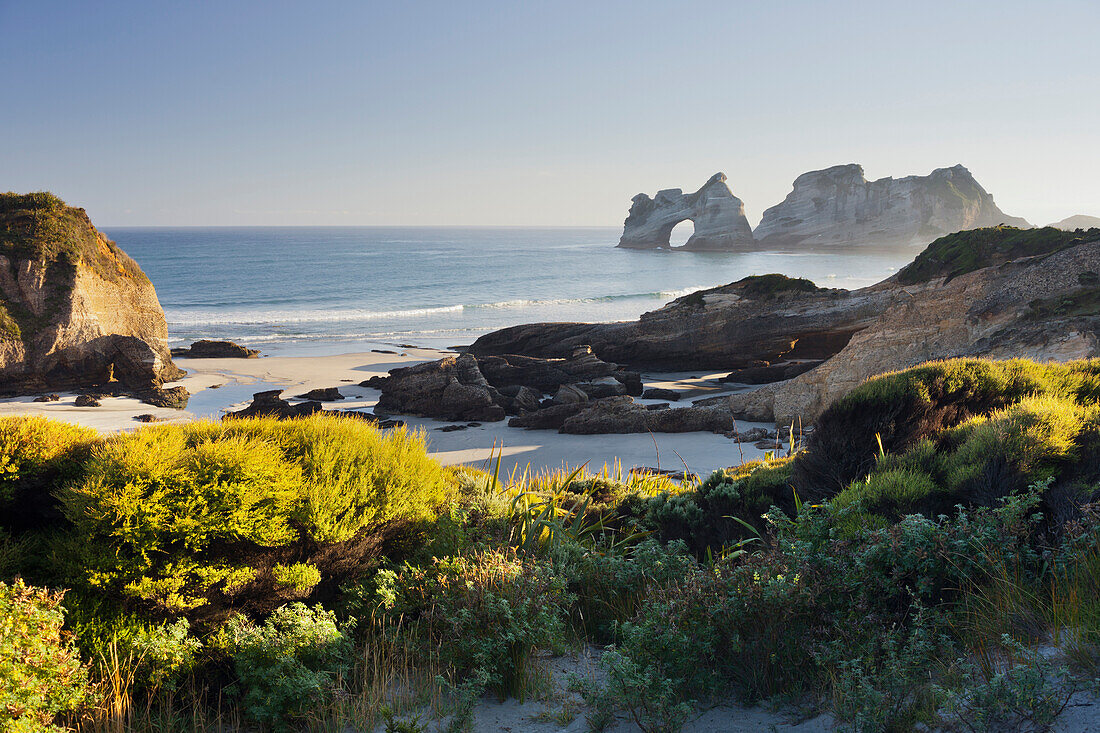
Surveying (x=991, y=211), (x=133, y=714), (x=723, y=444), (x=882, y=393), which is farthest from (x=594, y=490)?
(x=991, y=211)

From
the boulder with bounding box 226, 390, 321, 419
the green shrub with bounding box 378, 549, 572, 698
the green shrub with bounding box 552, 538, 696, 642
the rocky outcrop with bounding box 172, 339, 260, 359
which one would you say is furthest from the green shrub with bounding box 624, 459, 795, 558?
the rocky outcrop with bounding box 172, 339, 260, 359

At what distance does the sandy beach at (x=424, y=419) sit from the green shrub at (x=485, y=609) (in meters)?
1.37

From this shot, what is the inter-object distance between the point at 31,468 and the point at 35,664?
128 centimetres

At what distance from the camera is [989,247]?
15281 mm

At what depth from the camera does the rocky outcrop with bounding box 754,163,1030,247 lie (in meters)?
116

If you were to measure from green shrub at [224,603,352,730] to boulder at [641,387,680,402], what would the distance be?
47.8ft

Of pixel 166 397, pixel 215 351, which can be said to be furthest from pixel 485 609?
pixel 215 351

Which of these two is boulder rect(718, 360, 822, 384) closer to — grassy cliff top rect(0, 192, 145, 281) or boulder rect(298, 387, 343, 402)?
boulder rect(298, 387, 343, 402)

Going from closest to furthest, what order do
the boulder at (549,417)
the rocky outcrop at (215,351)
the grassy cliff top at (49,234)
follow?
the boulder at (549,417), the grassy cliff top at (49,234), the rocky outcrop at (215,351)

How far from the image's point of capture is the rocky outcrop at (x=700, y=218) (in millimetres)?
119062

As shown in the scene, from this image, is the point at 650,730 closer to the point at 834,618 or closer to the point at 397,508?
the point at 834,618

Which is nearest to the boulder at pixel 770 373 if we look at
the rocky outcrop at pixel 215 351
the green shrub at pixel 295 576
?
the green shrub at pixel 295 576

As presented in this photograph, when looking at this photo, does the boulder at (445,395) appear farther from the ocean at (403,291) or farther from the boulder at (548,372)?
the ocean at (403,291)

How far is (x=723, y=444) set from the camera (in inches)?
474
